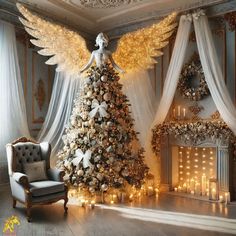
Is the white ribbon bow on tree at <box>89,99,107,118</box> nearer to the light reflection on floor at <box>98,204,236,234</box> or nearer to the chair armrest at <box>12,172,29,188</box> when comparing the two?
the chair armrest at <box>12,172,29,188</box>

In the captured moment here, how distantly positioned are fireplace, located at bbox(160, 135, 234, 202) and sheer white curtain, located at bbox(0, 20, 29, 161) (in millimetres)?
2884

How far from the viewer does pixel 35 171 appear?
4.32m

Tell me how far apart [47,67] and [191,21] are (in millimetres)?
3200

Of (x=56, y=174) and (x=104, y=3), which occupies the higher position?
(x=104, y=3)

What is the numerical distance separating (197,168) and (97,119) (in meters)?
2.39

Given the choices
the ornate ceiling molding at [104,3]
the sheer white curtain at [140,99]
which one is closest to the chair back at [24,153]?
the sheer white curtain at [140,99]

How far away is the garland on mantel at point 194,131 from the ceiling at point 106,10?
2.17m

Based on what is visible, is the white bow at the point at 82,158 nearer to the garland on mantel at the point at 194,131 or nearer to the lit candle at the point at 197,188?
the garland on mantel at the point at 194,131

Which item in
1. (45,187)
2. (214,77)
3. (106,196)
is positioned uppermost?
(214,77)

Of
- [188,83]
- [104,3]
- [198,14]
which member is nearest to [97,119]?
[188,83]

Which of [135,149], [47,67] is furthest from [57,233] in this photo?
[47,67]

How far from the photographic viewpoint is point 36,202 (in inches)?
153

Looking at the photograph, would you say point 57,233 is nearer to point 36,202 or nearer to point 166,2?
point 36,202

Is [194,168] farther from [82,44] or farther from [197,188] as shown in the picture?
[82,44]
